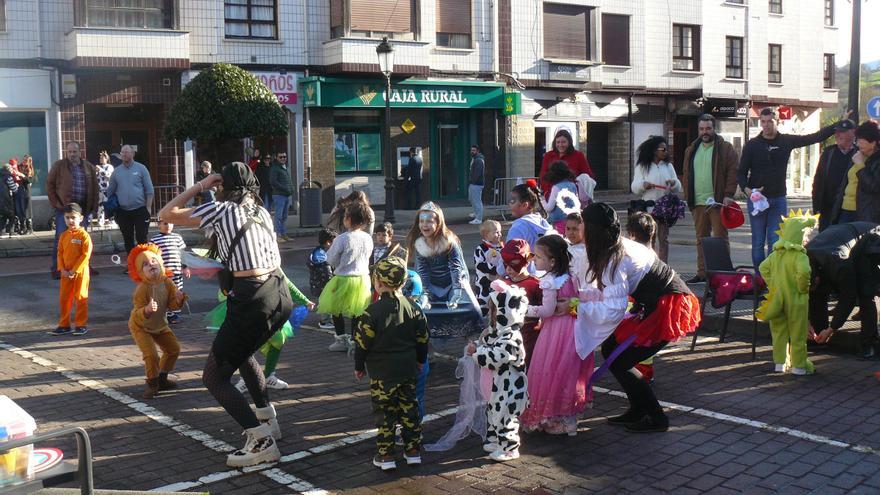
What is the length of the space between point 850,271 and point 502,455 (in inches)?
156

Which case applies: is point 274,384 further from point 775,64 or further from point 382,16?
point 775,64

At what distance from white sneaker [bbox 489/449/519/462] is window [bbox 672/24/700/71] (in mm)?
30930

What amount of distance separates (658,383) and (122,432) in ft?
13.9

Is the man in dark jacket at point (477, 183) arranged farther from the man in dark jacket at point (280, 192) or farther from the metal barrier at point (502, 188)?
the man in dark jacket at point (280, 192)

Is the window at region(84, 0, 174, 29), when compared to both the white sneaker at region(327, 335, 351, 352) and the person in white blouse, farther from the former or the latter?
the white sneaker at region(327, 335, 351, 352)

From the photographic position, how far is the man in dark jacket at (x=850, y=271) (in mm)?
8117

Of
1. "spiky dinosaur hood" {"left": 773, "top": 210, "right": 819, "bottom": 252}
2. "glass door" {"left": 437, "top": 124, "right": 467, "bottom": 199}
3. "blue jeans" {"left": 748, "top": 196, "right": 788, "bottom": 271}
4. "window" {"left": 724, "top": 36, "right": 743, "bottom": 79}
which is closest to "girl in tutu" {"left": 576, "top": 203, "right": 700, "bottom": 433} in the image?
"spiky dinosaur hood" {"left": 773, "top": 210, "right": 819, "bottom": 252}

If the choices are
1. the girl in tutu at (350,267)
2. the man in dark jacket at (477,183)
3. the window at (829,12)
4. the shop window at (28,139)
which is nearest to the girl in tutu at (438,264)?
the girl in tutu at (350,267)

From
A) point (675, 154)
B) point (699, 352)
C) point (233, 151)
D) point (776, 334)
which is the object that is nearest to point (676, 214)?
point (699, 352)

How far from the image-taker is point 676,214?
483 inches

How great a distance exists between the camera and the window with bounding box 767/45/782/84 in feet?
127

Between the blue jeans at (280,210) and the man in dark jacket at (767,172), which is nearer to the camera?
the man in dark jacket at (767,172)

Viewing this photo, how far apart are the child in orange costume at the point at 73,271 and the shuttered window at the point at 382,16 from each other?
1648 centimetres

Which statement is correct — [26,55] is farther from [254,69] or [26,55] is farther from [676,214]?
[676,214]
